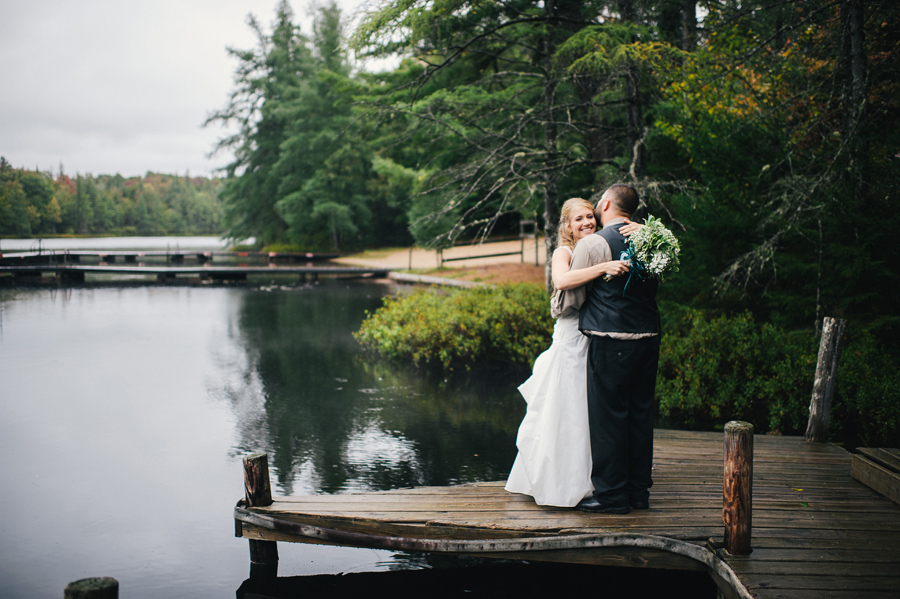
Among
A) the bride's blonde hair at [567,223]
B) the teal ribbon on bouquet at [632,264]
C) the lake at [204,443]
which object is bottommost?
the lake at [204,443]

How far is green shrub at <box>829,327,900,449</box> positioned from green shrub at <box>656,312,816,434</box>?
1.28ft

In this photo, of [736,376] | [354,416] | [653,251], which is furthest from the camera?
[354,416]

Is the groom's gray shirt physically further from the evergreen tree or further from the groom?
the evergreen tree

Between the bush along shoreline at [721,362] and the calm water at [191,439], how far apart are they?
0.93 m

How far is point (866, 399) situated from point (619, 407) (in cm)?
425

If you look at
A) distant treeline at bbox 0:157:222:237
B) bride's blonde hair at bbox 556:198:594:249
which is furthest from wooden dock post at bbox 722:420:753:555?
distant treeline at bbox 0:157:222:237

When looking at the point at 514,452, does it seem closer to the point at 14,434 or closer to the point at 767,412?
the point at 767,412

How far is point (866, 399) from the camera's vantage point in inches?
260

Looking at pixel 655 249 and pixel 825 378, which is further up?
pixel 655 249

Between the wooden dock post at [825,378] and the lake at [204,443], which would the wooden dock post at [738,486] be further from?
the wooden dock post at [825,378]

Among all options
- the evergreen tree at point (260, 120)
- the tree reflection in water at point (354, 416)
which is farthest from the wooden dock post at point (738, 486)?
the evergreen tree at point (260, 120)

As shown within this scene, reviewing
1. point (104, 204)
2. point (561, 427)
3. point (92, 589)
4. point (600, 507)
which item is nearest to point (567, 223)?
point (561, 427)

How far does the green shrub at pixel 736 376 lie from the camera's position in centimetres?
734

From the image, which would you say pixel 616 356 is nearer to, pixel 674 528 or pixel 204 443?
pixel 674 528
